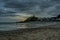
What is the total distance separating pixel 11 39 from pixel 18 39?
0.30 meters

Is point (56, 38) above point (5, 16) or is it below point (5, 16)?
below

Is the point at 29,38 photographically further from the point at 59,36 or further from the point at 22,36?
the point at 59,36

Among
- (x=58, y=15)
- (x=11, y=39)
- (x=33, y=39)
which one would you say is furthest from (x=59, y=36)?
(x=58, y=15)

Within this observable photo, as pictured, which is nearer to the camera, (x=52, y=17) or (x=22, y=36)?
(x=22, y=36)

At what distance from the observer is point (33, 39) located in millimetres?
9750

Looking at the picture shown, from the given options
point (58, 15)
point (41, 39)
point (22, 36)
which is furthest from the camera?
point (58, 15)

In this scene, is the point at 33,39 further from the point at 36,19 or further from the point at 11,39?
the point at 36,19

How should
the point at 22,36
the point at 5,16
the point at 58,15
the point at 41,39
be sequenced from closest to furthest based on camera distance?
the point at 41,39, the point at 22,36, the point at 5,16, the point at 58,15

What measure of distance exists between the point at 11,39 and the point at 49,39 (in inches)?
61.9

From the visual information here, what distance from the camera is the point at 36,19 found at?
20.1 meters

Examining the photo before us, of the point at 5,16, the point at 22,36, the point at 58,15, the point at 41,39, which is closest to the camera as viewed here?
the point at 41,39

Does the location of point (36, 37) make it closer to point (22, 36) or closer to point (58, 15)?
point (22, 36)

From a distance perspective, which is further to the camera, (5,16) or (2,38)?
(5,16)

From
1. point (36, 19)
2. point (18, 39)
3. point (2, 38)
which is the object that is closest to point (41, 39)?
point (18, 39)
